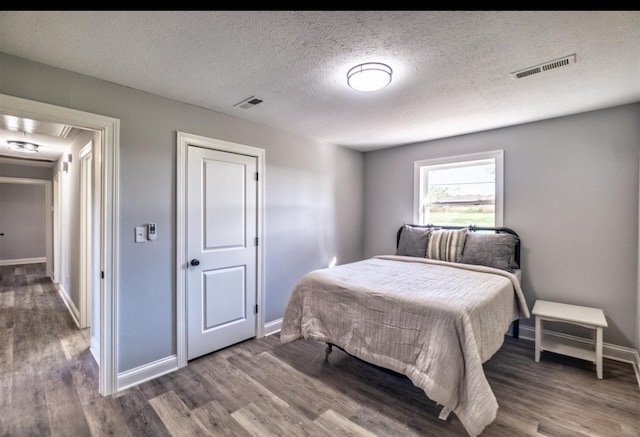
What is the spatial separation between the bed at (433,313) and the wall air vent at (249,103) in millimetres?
1683

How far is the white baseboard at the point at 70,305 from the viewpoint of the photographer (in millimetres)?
3619

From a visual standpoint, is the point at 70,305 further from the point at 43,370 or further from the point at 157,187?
the point at 157,187

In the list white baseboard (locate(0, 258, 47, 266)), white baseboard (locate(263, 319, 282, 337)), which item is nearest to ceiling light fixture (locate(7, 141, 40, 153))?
white baseboard (locate(263, 319, 282, 337))

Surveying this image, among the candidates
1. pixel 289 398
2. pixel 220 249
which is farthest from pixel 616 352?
pixel 220 249

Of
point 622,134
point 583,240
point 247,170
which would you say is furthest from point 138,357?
point 622,134

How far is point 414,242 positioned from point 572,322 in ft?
5.41

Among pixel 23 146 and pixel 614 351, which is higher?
pixel 23 146

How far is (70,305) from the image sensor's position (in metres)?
4.05

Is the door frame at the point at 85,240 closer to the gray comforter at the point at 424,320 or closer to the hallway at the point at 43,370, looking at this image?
the hallway at the point at 43,370

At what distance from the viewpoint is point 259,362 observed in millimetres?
2697

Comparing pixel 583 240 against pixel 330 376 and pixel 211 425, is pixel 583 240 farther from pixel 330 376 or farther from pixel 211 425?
pixel 211 425

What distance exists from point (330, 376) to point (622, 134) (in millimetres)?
3483

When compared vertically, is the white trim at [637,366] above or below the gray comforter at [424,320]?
below


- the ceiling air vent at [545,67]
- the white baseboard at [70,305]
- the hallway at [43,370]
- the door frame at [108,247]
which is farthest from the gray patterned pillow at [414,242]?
the white baseboard at [70,305]
